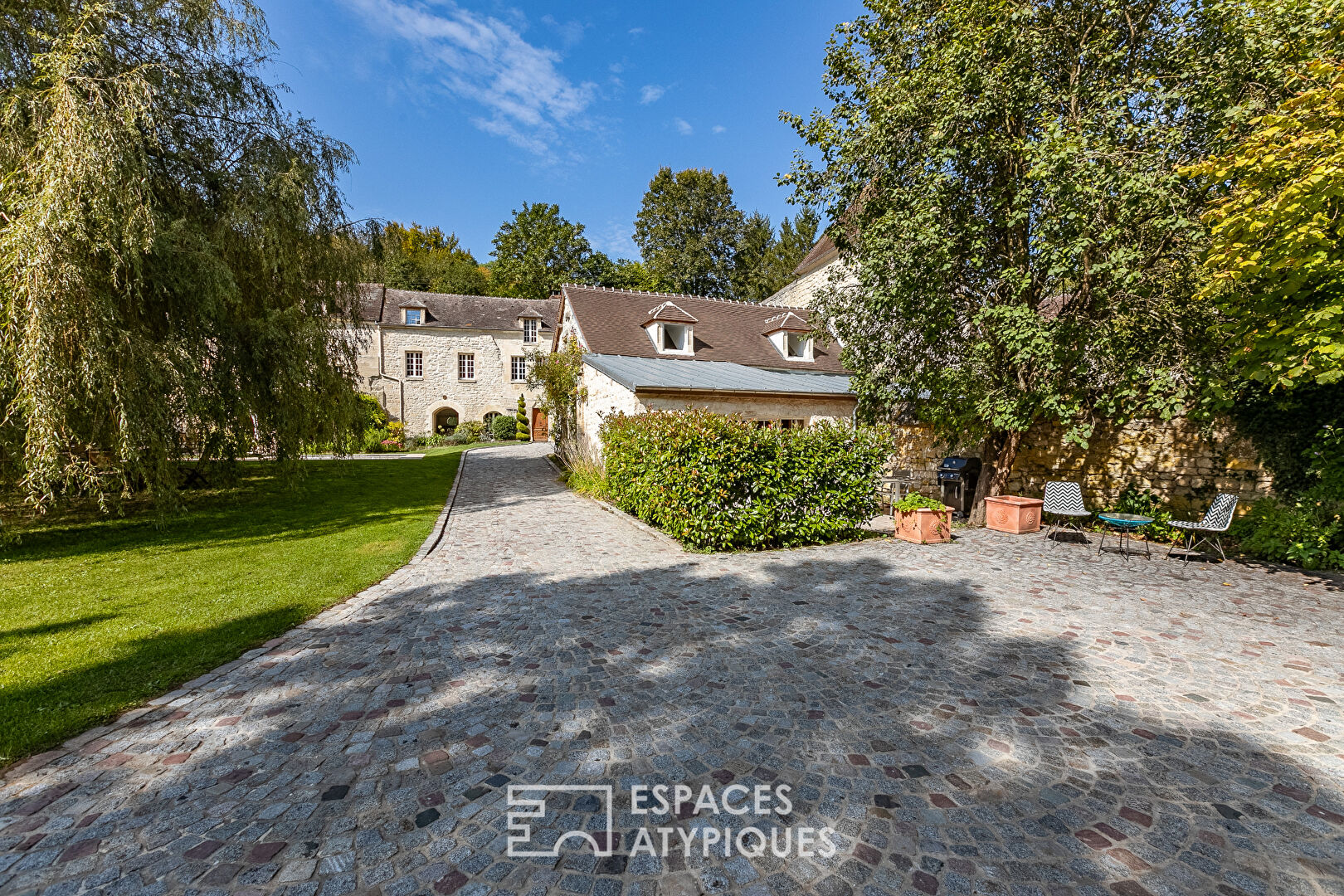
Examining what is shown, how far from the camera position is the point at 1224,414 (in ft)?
29.9

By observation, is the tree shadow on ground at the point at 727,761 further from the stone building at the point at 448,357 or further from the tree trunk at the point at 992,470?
the stone building at the point at 448,357

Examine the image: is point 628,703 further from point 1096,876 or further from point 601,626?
point 1096,876

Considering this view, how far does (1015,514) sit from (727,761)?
976 cm

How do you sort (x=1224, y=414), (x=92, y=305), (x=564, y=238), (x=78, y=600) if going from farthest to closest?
(x=564, y=238), (x=1224, y=414), (x=92, y=305), (x=78, y=600)

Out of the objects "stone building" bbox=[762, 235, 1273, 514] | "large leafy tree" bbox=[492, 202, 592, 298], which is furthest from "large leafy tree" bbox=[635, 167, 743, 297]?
"stone building" bbox=[762, 235, 1273, 514]

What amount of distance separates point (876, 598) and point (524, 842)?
4.72 meters

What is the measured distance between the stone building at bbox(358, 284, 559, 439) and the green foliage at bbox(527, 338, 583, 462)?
1396 centimetres

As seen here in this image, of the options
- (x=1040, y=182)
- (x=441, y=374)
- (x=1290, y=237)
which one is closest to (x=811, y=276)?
(x=1040, y=182)

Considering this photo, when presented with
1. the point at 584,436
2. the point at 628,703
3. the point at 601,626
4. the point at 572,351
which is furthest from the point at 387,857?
the point at 572,351

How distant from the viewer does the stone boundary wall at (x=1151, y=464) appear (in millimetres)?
9133

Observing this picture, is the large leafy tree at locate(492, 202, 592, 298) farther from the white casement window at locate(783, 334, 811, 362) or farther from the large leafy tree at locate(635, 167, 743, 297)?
the white casement window at locate(783, 334, 811, 362)

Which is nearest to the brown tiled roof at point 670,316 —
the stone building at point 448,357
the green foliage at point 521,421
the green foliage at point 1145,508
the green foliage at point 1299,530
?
the green foliage at point 1145,508

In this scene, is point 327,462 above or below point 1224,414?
below

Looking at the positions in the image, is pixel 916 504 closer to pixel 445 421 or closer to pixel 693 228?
pixel 445 421
